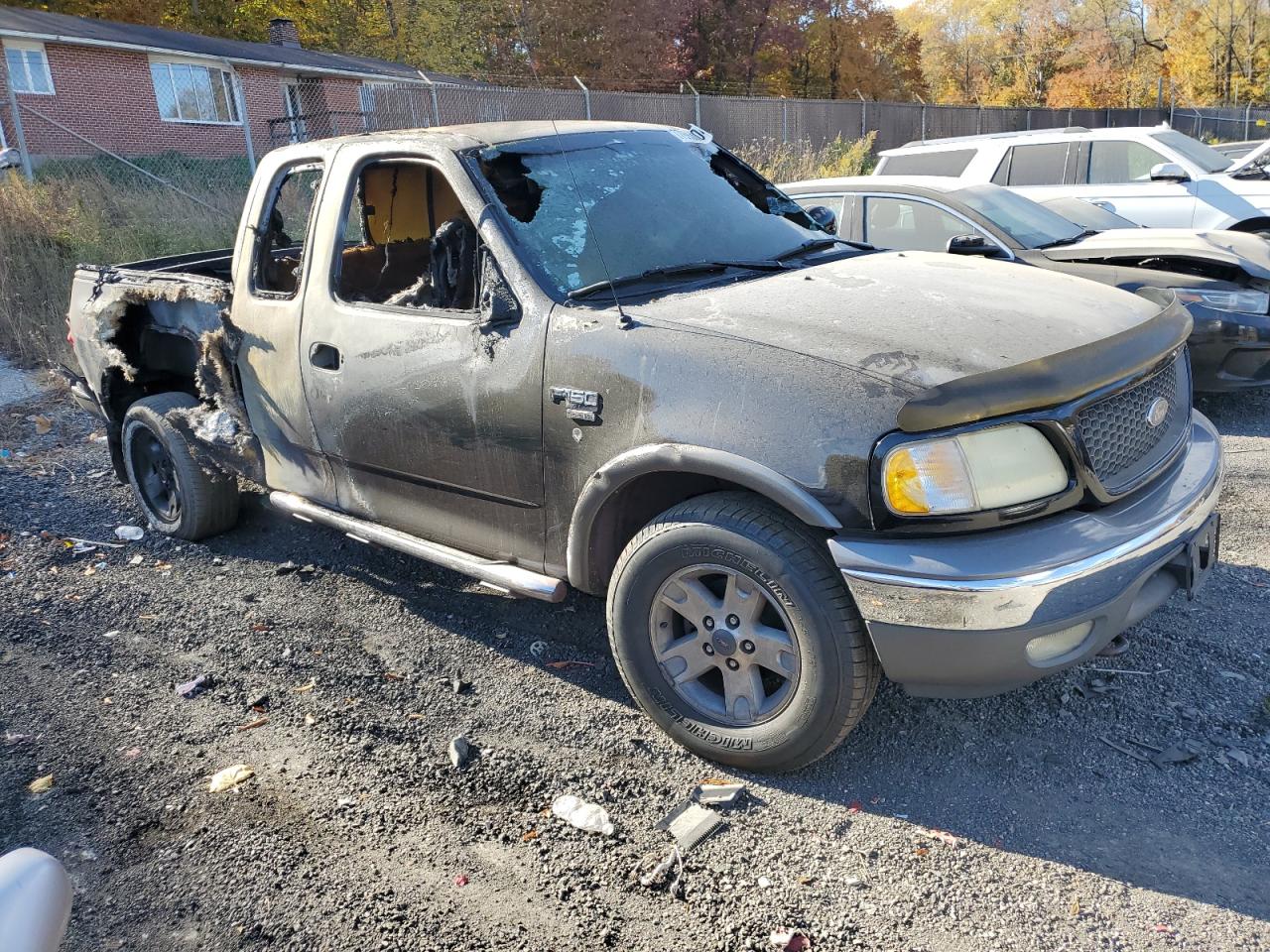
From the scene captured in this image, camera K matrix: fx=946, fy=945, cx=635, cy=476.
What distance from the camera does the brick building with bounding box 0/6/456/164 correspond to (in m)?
22.2

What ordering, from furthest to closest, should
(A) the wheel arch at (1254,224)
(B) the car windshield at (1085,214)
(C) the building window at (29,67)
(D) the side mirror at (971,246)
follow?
(C) the building window at (29,67)
(A) the wheel arch at (1254,224)
(B) the car windshield at (1085,214)
(D) the side mirror at (971,246)

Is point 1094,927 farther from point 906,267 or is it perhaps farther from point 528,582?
point 906,267

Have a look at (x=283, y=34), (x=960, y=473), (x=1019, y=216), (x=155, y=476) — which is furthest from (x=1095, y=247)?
(x=283, y=34)

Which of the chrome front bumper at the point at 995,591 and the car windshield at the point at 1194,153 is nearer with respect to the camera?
A: the chrome front bumper at the point at 995,591

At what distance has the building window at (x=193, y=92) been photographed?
998 inches

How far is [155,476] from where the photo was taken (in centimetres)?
544

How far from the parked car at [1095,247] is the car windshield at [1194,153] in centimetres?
328

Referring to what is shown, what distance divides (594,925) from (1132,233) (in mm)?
6350

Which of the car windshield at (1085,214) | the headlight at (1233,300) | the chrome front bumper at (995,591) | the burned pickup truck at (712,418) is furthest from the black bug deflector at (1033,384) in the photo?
the car windshield at (1085,214)

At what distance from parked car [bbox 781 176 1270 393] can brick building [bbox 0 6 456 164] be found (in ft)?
53.4

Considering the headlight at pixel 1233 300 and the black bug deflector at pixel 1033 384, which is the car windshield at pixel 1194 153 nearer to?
the headlight at pixel 1233 300

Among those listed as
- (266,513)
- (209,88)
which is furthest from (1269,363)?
(209,88)

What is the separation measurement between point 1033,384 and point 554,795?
6.13ft

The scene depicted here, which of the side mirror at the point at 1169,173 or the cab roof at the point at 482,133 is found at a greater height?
the cab roof at the point at 482,133
